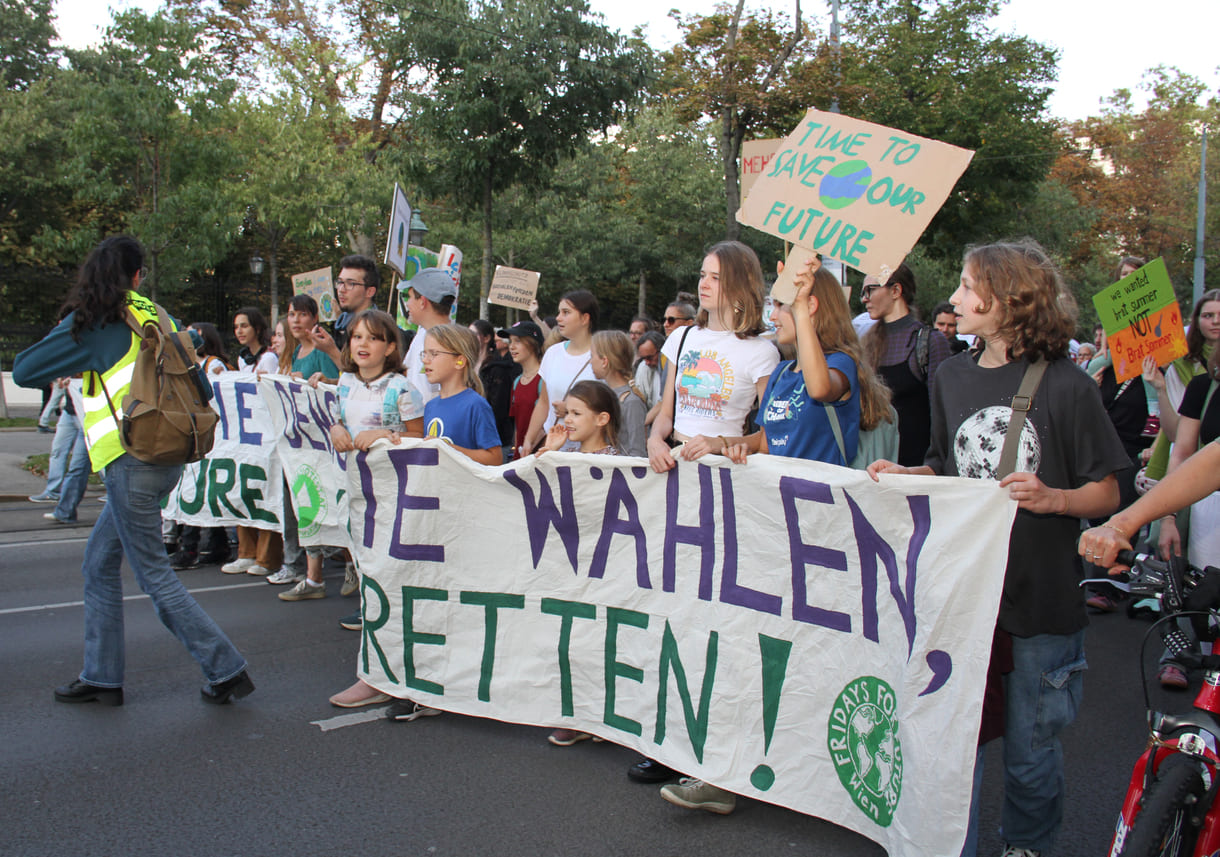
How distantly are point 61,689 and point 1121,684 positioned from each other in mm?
5154

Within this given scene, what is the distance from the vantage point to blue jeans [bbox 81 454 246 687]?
4168 millimetres

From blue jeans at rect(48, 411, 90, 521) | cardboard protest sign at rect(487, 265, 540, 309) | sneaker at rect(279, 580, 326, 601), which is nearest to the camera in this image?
sneaker at rect(279, 580, 326, 601)

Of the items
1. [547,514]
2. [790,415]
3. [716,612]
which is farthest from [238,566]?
[790,415]

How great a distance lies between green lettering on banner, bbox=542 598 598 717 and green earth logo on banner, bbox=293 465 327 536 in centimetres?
294

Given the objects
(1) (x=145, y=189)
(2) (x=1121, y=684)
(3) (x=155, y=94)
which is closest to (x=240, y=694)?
(2) (x=1121, y=684)

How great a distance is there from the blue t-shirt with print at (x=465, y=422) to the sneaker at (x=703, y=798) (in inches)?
73.5

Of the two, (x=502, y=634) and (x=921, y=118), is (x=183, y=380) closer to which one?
(x=502, y=634)

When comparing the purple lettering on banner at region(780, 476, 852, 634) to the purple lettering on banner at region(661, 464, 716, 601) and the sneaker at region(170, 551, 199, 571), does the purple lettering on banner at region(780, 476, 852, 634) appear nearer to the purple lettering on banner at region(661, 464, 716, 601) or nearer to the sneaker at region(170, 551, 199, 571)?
the purple lettering on banner at region(661, 464, 716, 601)

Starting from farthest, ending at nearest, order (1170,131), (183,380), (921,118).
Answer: (1170,131), (921,118), (183,380)

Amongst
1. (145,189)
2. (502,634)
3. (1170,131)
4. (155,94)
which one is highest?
(1170,131)

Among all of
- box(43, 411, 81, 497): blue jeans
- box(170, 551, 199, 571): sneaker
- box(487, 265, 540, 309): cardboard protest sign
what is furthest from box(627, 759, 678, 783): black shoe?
box(487, 265, 540, 309): cardboard protest sign

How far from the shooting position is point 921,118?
104 feet

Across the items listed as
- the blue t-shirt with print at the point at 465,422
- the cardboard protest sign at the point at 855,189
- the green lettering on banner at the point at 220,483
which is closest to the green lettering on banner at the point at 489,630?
the blue t-shirt with print at the point at 465,422

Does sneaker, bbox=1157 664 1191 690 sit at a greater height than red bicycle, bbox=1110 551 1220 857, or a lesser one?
lesser
